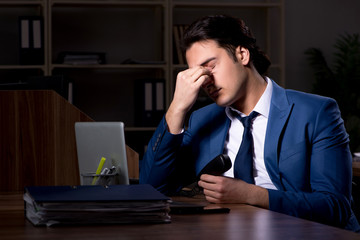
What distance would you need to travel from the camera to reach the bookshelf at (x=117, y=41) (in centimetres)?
426

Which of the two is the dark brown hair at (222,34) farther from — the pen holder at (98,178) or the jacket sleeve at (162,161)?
the pen holder at (98,178)

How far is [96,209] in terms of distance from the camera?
3.43ft

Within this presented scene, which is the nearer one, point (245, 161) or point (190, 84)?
point (245, 161)

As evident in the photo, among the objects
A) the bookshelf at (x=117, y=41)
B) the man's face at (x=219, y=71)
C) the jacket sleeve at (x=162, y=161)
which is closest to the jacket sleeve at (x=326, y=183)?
the man's face at (x=219, y=71)

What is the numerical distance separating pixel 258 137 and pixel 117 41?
115 inches

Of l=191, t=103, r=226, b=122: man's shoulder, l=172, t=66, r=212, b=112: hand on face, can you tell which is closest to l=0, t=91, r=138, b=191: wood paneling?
l=172, t=66, r=212, b=112: hand on face

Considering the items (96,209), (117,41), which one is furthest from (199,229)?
(117,41)

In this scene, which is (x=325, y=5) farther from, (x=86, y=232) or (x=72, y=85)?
(x=86, y=232)

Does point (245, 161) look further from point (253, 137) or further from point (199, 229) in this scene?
point (199, 229)

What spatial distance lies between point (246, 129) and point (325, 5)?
134 inches

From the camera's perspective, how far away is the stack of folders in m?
1.03

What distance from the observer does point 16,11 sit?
4355 millimetres

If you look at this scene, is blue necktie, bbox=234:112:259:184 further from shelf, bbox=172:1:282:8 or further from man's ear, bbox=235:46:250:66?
shelf, bbox=172:1:282:8

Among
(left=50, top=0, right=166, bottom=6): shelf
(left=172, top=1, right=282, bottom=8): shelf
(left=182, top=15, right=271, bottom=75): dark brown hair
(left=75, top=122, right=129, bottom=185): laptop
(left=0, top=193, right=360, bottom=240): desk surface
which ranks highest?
(left=172, top=1, right=282, bottom=8): shelf
